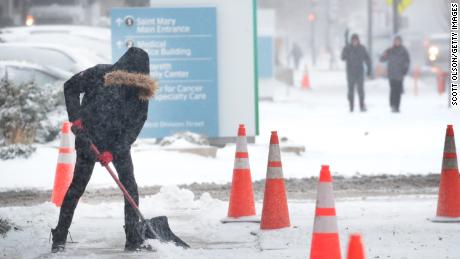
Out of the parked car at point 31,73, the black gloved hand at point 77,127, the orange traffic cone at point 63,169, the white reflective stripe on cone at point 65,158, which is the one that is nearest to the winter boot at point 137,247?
the black gloved hand at point 77,127

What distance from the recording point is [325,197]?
7277 millimetres

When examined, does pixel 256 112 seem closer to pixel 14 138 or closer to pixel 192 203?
pixel 14 138

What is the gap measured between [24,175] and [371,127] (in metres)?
8.83

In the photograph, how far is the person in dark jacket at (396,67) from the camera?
24.4 m

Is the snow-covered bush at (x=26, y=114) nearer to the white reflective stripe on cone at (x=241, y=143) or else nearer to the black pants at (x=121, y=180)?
the white reflective stripe on cone at (x=241, y=143)

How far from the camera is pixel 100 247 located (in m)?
8.71

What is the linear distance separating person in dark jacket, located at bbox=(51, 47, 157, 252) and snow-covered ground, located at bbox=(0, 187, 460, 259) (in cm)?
44

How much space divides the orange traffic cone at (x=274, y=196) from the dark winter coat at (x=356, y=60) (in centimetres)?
1581

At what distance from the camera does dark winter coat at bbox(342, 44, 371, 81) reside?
24812 mm

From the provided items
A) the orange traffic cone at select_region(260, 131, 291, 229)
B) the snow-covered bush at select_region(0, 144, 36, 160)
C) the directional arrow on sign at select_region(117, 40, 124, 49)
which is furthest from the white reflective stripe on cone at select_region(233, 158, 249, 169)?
the directional arrow on sign at select_region(117, 40, 124, 49)

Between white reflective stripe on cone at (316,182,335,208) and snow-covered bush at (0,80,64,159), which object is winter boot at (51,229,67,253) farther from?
snow-covered bush at (0,80,64,159)

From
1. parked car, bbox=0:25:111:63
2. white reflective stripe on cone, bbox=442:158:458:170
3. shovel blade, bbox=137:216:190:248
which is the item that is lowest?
shovel blade, bbox=137:216:190:248

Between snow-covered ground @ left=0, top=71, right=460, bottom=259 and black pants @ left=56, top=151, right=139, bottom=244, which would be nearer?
black pants @ left=56, top=151, right=139, bottom=244

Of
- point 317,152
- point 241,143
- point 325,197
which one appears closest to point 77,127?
point 325,197
